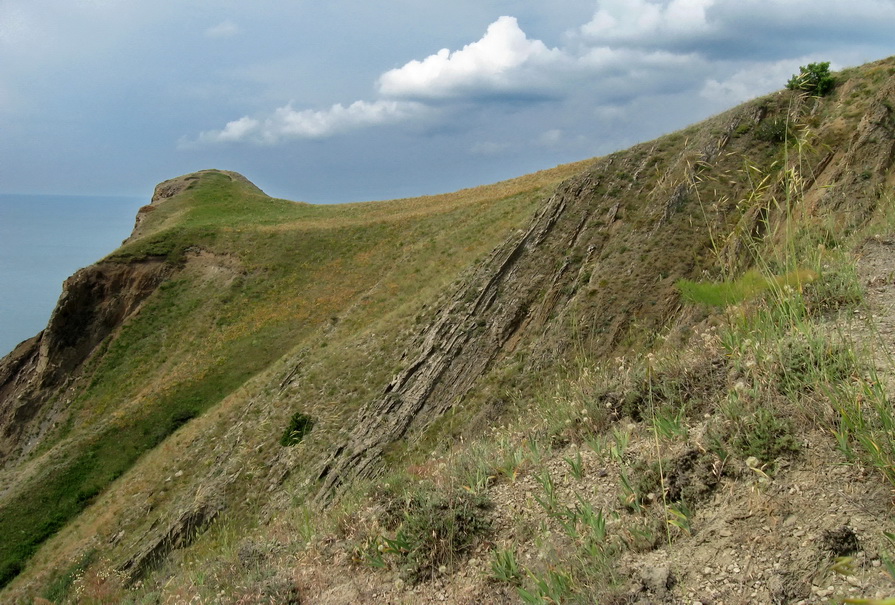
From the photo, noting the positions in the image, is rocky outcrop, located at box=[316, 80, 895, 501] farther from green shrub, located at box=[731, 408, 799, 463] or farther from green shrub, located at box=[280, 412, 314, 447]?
green shrub, located at box=[731, 408, 799, 463]

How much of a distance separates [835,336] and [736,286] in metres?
0.92

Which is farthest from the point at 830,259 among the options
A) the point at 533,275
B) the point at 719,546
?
the point at 533,275

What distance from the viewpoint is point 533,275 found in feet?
68.3

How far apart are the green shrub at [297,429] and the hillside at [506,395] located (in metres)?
0.13

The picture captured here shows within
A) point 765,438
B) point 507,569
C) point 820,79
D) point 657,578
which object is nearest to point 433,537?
point 507,569

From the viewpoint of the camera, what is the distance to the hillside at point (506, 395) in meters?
3.94

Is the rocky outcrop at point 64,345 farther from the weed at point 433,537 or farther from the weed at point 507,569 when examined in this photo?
the weed at point 507,569

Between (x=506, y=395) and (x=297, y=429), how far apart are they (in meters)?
8.99

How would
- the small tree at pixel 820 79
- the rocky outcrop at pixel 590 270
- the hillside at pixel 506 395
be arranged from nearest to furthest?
the hillside at pixel 506 395, the rocky outcrop at pixel 590 270, the small tree at pixel 820 79

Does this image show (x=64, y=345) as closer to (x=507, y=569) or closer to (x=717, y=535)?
(x=507, y=569)

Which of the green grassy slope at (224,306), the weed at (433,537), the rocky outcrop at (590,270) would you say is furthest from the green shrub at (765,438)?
the green grassy slope at (224,306)

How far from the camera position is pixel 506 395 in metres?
16.6

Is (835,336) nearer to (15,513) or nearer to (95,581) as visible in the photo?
(95,581)

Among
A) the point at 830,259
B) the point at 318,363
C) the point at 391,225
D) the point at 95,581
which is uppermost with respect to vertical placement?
the point at 391,225
